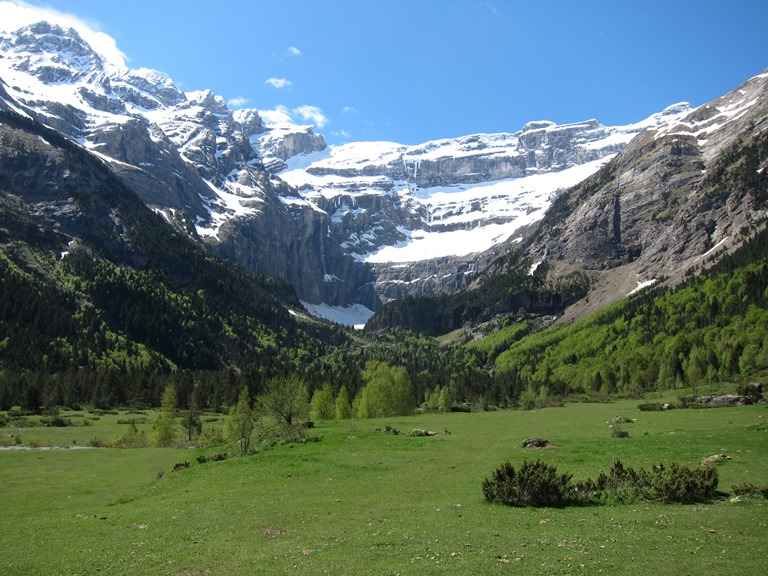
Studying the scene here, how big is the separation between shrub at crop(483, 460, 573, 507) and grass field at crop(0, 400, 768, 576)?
98 cm

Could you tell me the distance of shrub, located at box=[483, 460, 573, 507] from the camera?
1102 inches

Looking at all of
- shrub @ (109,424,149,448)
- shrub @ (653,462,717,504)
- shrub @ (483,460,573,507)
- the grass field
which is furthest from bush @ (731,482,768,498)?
shrub @ (109,424,149,448)

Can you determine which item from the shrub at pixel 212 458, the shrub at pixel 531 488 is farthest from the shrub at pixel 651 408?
the shrub at pixel 212 458

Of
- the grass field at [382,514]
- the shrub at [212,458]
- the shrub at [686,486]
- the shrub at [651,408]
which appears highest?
the shrub at [651,408]

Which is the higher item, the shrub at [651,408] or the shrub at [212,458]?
the shrub at [651,408]

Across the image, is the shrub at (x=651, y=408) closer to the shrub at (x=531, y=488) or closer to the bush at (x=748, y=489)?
the bush at (x=748, y=489)

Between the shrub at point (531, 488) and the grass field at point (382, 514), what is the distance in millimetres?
977

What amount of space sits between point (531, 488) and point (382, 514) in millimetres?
7823

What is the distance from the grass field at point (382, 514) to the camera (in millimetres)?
19344

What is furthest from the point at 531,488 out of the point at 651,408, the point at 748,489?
the point at 651,408

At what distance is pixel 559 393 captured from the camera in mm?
137125

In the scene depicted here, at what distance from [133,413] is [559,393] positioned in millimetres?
100279

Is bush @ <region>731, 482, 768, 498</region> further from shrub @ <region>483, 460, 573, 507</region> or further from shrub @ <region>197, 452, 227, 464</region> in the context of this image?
shrub @ <region>197, 452, 227, 464</region>

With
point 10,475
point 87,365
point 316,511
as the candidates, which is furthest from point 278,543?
point 87,365
